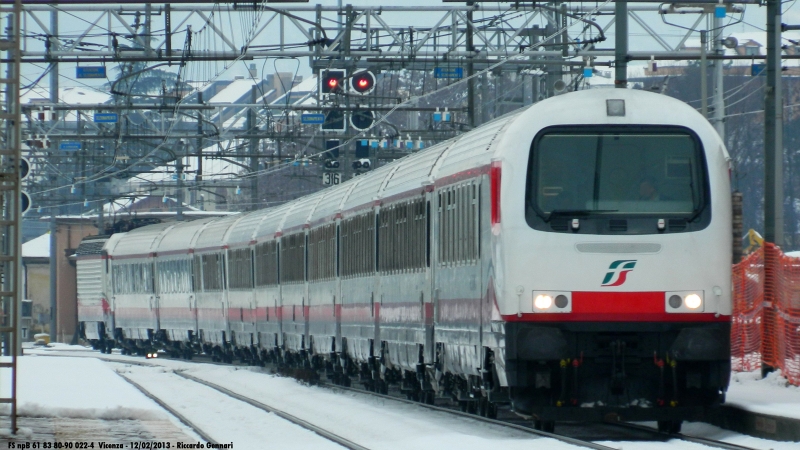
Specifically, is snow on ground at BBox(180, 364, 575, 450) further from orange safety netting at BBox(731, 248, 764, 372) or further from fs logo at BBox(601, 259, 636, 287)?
orange safety netting at BBox(731, 248, 764, 372)

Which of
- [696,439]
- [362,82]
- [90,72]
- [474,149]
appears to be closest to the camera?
[696,439]

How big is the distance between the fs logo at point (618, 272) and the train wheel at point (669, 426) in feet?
5.09

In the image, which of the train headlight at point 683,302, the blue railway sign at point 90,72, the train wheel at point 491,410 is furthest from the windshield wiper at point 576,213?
the blue railway sign at point 90,72

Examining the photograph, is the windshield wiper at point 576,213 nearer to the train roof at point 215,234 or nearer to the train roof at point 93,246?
the train roof at point 215,234

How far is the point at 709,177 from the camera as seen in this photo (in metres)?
14.5

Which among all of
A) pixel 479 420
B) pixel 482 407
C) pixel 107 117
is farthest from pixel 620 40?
pixel 107 117

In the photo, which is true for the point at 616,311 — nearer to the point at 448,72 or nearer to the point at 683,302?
the point at 683,302

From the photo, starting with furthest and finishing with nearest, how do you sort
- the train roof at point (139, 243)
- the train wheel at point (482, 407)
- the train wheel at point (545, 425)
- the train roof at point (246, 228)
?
1. the train roof at point (139, 243)
2. the train roof at point (246, 228)
3. the train wheel at point (482, 407)
4. the train wheel at point (545, 425)

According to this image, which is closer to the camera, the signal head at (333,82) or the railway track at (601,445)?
the railway track at (601,445)

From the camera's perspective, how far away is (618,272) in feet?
46.9

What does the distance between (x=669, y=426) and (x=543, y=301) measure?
199 centimetres

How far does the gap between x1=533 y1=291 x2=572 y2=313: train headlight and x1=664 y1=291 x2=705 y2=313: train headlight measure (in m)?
0.88

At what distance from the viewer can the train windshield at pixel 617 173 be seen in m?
14.4

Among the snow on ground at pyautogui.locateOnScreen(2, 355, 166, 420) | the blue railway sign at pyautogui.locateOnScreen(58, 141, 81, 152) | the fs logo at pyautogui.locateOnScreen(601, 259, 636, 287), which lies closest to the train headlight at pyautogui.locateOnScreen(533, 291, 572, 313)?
the fs logo at pyautogui.locateOnScreen(601, 259, 636, 287)
